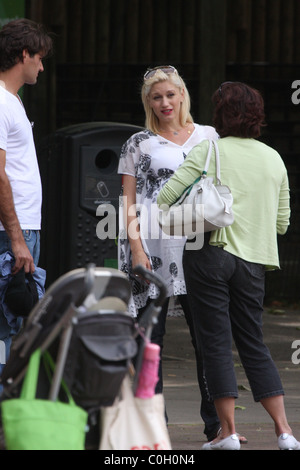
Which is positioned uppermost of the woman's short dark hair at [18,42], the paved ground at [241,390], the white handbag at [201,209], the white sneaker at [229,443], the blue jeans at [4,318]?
the woman's short dark hair at [18,42]

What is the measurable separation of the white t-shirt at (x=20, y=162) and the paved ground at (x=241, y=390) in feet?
4.39

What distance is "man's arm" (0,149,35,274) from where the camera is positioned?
466 centimetres

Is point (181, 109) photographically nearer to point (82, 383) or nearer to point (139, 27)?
point (82, 383)

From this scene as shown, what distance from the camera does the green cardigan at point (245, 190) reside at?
480 centimetres

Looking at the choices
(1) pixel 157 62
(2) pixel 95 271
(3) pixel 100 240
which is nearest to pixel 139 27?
(1) pixel 157 62

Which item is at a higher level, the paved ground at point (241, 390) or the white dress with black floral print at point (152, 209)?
the white dress with black floral print at point (152, 209)

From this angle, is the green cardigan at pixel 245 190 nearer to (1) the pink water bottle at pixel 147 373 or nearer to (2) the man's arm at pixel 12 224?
(2) the man's arm at pixel 12 224

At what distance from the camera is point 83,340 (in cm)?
366

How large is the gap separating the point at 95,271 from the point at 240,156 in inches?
51.1

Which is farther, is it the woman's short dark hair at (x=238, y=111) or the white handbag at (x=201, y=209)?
the woman's short dark hair at (x=238, y=111)

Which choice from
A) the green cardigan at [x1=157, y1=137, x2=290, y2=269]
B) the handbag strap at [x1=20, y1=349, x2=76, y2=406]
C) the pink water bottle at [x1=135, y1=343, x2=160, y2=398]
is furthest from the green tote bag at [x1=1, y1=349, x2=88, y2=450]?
the green cardigan at [x1=157, y1=137, x2=290, y2=269]

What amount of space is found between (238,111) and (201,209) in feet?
1.69

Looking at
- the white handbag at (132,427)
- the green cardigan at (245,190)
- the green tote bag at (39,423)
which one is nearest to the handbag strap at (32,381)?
the green tote bag at (39,423)
